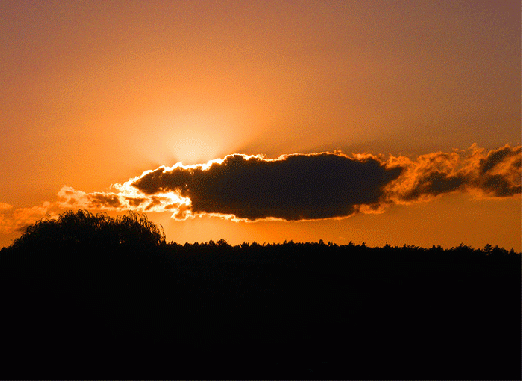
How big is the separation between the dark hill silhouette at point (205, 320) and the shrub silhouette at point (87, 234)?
0.57 ft

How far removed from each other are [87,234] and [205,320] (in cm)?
1952

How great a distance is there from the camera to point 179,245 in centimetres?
18288

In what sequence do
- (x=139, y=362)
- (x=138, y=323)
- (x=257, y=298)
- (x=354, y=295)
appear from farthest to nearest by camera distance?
1. (x=354, y=295)
2. (x=257, y=298)
3. (x=138, y=323)
4. (x=139, y=362)

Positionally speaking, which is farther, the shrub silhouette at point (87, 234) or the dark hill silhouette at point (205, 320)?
the shrub silhouette at point (87, 234)

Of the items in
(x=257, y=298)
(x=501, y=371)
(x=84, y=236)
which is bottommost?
(x=501, y=371)

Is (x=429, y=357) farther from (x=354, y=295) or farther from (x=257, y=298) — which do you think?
(x=354, y=295)

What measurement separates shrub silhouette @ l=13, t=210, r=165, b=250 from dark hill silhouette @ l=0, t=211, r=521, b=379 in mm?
173

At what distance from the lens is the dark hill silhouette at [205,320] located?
54688 mm

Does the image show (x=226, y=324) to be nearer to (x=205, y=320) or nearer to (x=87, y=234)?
(x=205, y=320)

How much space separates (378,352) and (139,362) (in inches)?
1060

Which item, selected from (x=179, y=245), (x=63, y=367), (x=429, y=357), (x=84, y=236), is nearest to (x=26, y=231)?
(x=84, y=236)

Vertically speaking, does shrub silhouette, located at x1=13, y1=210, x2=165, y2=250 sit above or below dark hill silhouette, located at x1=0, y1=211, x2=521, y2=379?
above

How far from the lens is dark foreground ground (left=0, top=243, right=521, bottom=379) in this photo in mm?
54250

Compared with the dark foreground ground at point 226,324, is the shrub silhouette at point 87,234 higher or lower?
higher
